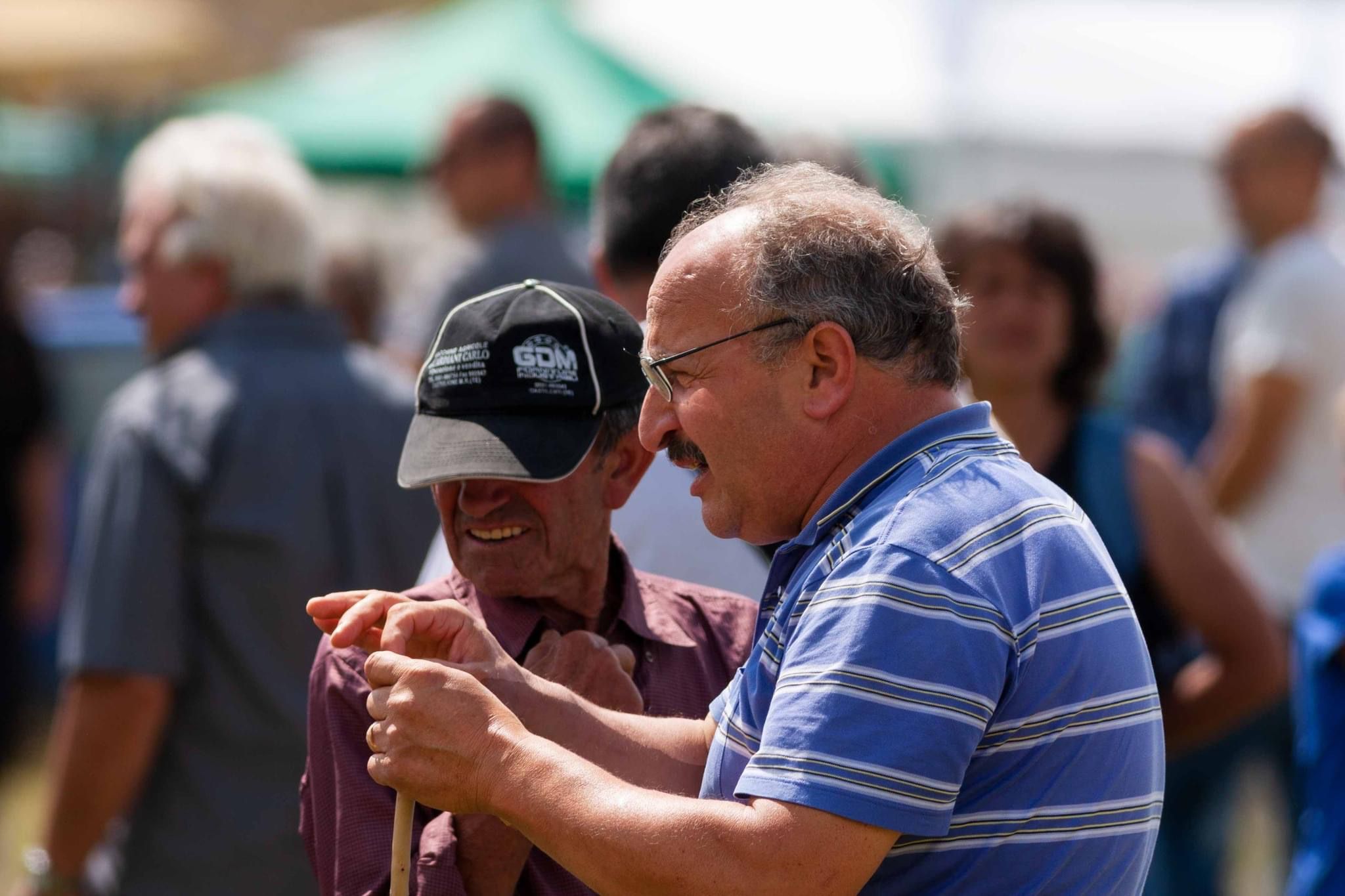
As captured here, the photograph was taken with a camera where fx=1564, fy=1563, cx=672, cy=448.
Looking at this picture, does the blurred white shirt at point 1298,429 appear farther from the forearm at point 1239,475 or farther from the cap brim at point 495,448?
the cap brim at point 495,448

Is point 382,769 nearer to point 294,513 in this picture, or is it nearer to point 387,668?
point 387,668

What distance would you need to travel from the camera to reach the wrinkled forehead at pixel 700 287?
164cm

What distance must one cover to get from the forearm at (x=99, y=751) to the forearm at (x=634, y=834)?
6.07 feet

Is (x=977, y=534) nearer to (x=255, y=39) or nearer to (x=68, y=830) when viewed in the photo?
(x=68, y=830)

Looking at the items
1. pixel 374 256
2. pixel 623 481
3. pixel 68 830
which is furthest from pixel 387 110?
pixel 623 481

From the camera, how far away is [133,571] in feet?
10.3

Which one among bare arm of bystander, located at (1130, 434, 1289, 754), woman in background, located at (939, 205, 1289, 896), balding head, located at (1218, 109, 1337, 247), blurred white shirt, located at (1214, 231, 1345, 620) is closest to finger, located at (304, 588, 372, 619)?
woman in background, located at (939, 205, 1289, 896)

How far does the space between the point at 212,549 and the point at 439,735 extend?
181 centimetres

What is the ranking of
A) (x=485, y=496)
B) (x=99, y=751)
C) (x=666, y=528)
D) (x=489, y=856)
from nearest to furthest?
(x=489, y=856)
(x=485, y=496)
(x=666, y=528)
(x=99, y=751)

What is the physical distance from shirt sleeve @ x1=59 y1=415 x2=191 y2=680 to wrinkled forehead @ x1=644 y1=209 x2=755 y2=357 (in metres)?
1.78

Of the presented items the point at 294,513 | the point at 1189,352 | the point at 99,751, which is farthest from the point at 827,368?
the point at 1189,352

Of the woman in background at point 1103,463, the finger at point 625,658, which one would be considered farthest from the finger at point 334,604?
the woman in background at point 1103,463

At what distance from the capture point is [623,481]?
2.13 metres

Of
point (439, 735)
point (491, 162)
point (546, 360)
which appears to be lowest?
point (439, 735)
